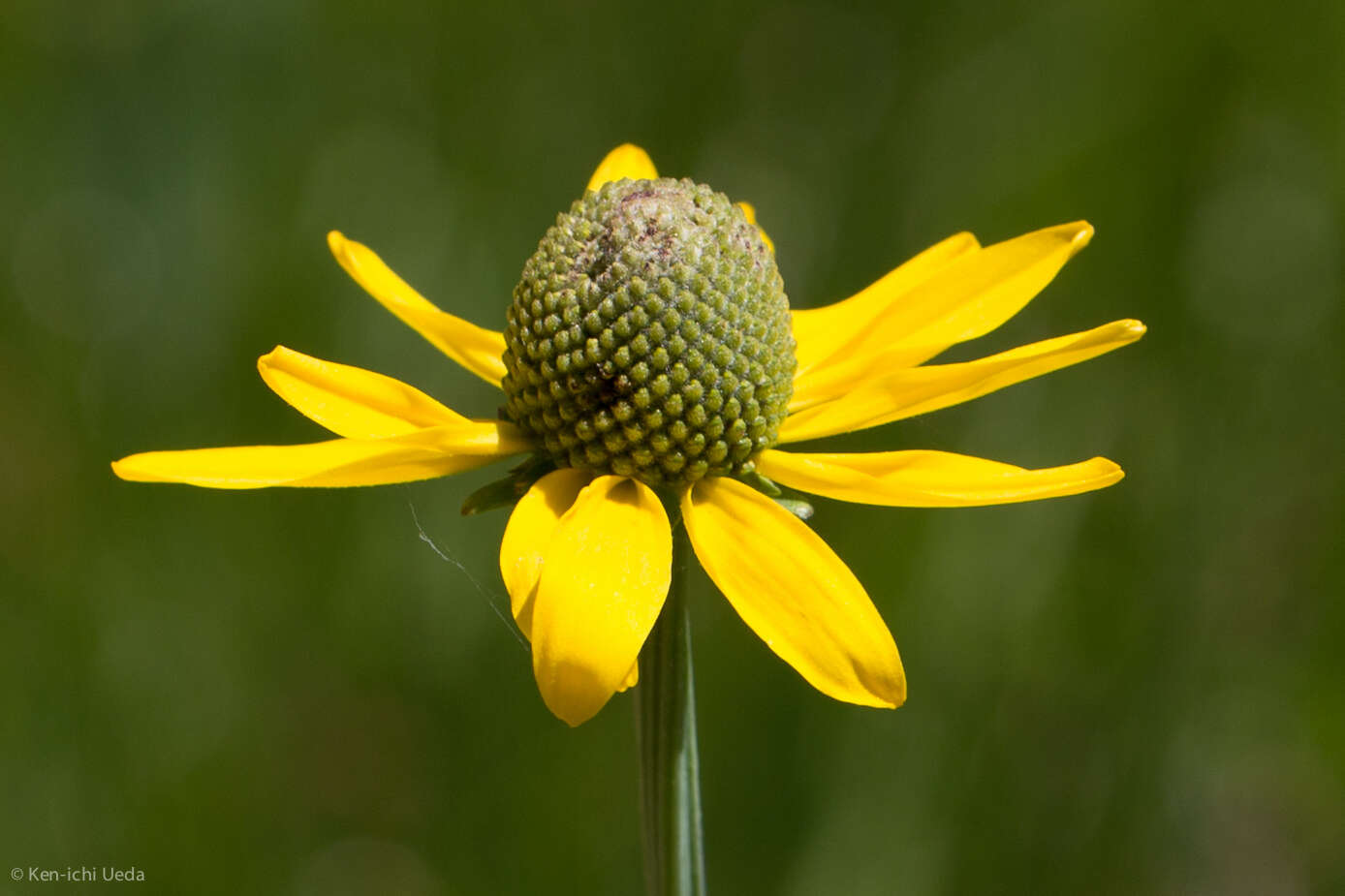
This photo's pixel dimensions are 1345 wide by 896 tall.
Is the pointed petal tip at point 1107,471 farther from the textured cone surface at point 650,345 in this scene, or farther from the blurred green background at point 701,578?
the blurred green background at point 701,578

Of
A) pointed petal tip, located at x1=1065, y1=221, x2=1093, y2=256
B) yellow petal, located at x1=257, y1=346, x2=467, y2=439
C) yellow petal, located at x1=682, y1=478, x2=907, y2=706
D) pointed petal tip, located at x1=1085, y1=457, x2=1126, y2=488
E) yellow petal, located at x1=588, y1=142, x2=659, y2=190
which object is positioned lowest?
yellow petal, located at x1=682, y1=478, x2=907, y2=706

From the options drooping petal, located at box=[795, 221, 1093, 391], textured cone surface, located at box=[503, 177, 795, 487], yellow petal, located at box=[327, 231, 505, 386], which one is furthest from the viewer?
yellow petal, located at box=[327, 231, 505, 386]

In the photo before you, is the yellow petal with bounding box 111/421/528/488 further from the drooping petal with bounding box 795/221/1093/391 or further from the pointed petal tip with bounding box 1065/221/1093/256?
the pointed petal tip with bounding box 1065/221/1093/256

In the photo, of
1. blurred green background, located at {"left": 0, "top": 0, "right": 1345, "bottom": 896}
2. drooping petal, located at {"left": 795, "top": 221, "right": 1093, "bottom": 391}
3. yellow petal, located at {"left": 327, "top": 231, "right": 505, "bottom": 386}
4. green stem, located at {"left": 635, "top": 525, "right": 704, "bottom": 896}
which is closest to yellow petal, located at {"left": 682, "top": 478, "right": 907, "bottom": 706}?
green stem, located at {"left": 635, "top": 525, "right": 704, "bottom": 896}

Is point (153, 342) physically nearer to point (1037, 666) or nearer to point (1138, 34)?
point (1037, 666)

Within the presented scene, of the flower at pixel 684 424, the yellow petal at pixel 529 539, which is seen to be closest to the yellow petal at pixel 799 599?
the flower at pixel 684 424

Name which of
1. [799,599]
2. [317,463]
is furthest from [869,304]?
[317,463]
